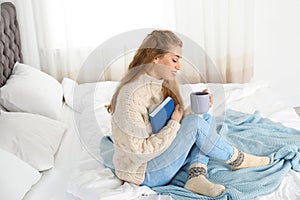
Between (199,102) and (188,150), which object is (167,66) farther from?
(188,150)

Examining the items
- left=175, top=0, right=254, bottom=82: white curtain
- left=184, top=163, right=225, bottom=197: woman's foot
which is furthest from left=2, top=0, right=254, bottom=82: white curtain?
left=184, top=163, right=225, bottom=197: woman's foot

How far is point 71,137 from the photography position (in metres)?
2.45

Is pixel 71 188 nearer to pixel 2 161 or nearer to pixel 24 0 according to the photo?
pixel 2 161

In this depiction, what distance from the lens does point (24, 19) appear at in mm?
3211

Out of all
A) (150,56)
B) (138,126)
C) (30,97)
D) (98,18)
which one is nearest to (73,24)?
(98,18)

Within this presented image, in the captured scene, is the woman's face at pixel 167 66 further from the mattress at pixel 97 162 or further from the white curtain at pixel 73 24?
the white curtain at pixel 73 24

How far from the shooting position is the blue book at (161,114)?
5.91 feet

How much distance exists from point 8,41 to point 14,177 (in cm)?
126

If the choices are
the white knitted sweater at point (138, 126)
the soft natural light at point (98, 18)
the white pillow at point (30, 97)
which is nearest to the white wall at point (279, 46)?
the soft natural light at point (98, 18)

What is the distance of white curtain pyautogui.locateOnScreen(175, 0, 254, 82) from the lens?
332 centimetres

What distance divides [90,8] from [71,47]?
0.92 ft

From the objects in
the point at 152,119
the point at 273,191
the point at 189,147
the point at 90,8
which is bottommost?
the point at 273,191

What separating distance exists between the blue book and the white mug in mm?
112

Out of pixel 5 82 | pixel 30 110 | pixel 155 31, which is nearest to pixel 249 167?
pixel 155 31
